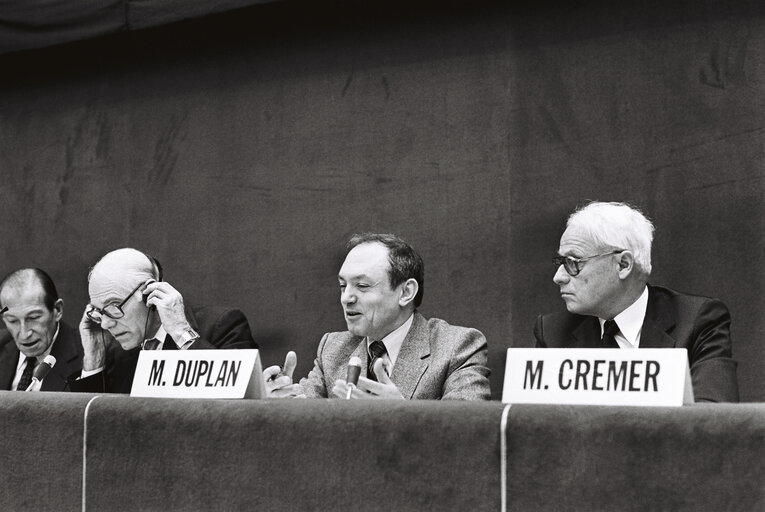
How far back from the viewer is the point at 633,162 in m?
3.18

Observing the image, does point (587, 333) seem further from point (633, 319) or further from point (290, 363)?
point (290, 363)

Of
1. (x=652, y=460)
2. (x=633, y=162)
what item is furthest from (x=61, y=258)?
(x=652, y=460)

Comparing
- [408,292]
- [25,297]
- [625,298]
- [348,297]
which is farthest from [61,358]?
[625,298]

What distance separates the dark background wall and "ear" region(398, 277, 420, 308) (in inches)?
27.7

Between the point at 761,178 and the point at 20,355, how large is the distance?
266cm

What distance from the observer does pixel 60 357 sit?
344cm

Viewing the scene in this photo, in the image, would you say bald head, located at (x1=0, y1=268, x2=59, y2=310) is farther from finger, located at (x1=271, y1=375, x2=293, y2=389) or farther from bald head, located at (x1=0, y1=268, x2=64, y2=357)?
finger, located at (x1=271, y1=375, x2=293, y2=389)

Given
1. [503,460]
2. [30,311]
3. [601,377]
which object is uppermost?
[30,311]

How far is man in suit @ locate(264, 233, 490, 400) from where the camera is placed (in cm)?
250

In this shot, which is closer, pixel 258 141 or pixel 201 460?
pixel 201 460

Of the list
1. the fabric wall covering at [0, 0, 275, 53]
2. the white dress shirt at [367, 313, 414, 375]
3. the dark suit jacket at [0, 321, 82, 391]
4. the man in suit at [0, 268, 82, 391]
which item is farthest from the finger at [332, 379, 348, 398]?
the fabric wall covering at [0, 0, 275, 53]

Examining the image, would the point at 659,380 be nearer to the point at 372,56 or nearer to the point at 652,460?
the point at 652,460

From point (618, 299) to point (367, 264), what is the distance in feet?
2.21

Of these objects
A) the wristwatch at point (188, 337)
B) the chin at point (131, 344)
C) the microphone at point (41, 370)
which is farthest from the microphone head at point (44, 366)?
the wristwatch at point (188, 337)
